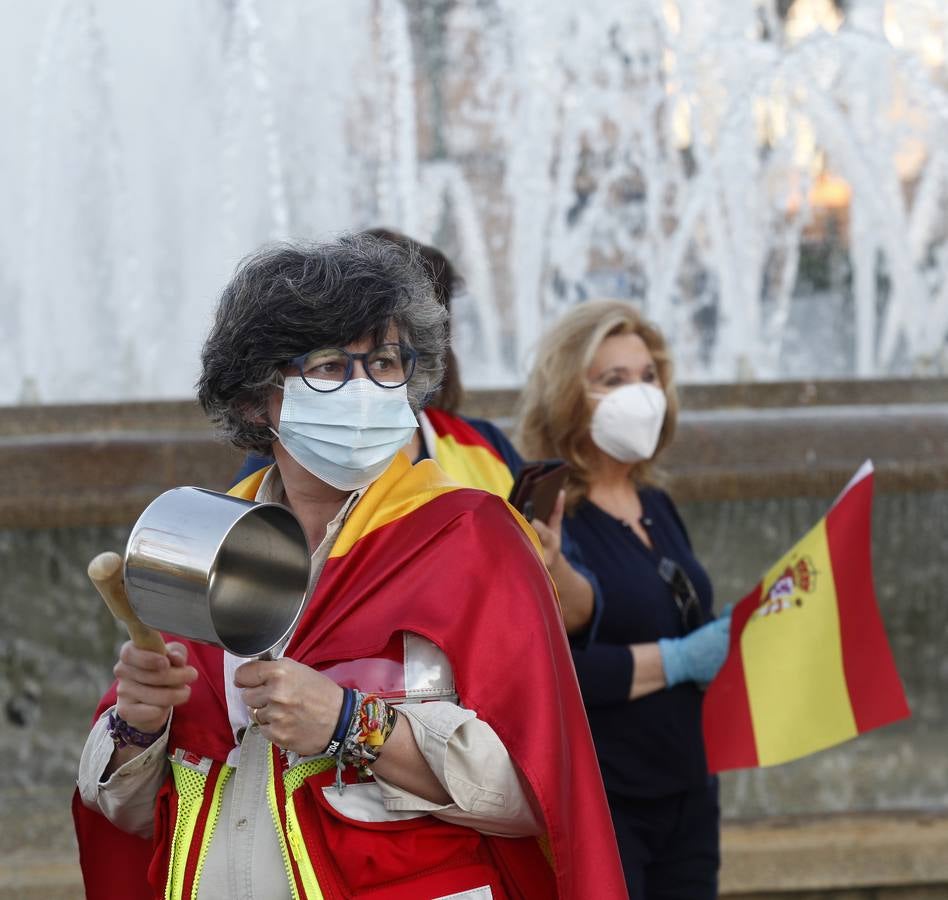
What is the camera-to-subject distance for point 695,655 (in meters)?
2.94

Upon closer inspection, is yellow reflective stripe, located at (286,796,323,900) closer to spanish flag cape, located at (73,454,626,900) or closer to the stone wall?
spanish flag cape, located at (73,454,626,900)

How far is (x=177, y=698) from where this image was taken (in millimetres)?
1979

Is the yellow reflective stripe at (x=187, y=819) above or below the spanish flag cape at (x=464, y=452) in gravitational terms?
below

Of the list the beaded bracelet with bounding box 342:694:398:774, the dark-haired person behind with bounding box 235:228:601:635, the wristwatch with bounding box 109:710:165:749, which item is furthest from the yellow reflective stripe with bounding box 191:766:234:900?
the dark-haired person behind with bounding box 235:228:601:635

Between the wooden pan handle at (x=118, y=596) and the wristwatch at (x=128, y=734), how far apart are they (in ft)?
0.50

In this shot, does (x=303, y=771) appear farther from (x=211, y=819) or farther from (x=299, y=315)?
(x=299, y=315)

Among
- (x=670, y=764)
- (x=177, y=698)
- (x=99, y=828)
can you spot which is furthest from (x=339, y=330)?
(x=670, y=764)

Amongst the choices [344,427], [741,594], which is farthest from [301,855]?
[741,594]

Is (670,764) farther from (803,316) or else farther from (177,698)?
(803,316)

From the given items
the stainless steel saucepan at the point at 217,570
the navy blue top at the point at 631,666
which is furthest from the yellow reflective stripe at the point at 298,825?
the navy blue top at the point at 631,666

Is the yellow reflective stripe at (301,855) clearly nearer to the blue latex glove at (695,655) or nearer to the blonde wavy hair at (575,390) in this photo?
the blue latex glove at (695,655)

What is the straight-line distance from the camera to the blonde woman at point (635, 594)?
2855 millimetres

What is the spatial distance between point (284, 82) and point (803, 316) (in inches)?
249

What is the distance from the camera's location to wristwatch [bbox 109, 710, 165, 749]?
6.74ft
